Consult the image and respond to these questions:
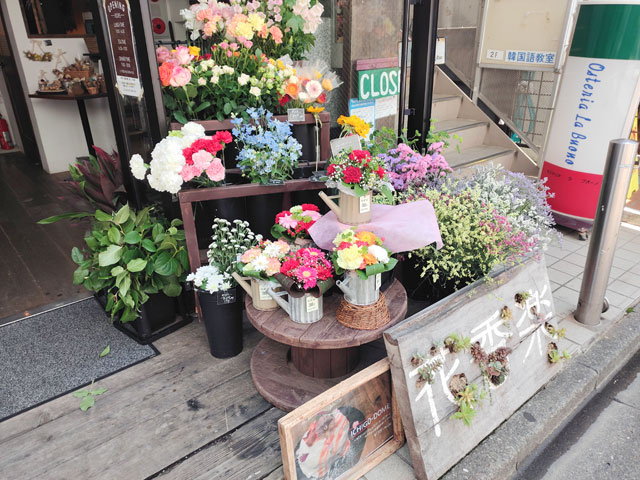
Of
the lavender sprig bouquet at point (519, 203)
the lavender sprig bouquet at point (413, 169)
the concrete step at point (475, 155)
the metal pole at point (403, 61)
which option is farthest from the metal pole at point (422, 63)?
the concrete step at point (475, 155)

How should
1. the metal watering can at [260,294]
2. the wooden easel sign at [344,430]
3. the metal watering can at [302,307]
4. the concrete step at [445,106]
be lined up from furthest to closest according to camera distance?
1. the concrete step at [445,106]
2. the metal watering can at [260,294]
3. the metal watering can at [302,307]
4. the wooden easel sign at [344,430]

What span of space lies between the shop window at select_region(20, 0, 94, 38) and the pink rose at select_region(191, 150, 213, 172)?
16.5 feet

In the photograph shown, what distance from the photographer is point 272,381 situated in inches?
87.8

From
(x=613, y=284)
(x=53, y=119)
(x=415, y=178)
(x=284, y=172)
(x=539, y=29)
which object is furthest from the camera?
(x=53, y=119)

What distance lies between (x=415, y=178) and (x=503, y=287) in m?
0.84

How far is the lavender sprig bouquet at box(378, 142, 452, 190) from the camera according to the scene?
106 inches

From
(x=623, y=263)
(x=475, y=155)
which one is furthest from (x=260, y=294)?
(x=475, y=155)

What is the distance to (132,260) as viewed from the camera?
2416 mm

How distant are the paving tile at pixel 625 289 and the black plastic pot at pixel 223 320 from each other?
2.57 metres

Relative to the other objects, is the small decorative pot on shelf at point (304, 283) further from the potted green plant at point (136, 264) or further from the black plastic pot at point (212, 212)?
the potted green plant at point (136, 264)

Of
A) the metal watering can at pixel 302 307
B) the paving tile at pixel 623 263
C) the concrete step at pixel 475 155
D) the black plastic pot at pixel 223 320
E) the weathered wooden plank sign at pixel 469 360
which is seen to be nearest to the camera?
the weathered wooden plank sign at pixel 469 360

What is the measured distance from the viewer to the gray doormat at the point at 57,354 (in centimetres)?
230

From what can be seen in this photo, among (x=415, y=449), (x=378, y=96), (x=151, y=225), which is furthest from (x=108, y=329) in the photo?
(x=378, y=96)

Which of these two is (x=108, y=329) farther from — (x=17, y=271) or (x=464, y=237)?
(x=464, y=237)
